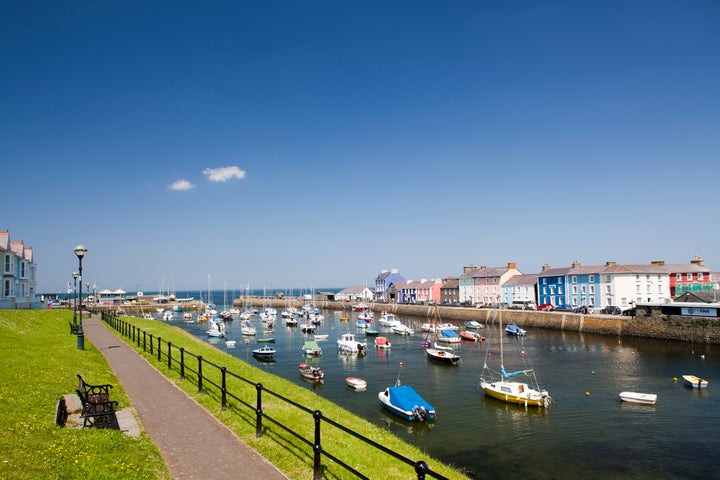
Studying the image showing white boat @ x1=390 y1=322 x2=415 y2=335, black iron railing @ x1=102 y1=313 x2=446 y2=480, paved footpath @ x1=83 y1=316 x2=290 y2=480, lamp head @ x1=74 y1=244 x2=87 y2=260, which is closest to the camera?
black iron railing @ x1=102 y1=313 x2=446 y2=480

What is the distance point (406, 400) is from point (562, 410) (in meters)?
11.4

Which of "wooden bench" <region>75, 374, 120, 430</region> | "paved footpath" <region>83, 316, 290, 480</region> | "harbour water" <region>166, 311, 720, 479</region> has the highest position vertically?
"wooden bench" <region>75, 374, 120, 430</region>

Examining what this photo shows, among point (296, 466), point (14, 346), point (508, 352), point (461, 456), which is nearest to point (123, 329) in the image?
point (14, 346)

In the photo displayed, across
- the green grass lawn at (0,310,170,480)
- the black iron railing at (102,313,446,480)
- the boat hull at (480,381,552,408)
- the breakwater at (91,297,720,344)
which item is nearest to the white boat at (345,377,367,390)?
the boat hull at (480,381,552,408)

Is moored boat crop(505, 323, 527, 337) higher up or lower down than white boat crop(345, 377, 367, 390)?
lower down

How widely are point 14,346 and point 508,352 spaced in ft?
166

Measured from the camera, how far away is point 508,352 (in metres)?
58.1

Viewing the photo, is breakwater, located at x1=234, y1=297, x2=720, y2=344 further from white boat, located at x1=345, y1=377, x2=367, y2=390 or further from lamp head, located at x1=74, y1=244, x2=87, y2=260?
lamp head, located at x1=74, y1=244, x2=87, y2=260

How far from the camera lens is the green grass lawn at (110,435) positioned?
865 cm

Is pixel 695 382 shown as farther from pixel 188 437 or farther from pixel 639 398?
pixel 188 437

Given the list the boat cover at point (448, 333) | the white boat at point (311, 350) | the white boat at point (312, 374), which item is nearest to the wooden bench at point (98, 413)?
the white boat at point (312, 374)

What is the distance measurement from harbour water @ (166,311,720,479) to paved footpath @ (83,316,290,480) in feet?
44.5

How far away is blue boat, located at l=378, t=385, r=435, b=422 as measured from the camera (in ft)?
95.1

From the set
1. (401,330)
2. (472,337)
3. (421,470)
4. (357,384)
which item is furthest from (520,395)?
(401,330)
